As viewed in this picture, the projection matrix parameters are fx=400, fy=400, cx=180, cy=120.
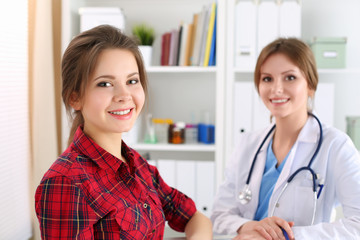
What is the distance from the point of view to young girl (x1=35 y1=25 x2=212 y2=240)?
2.98 ft

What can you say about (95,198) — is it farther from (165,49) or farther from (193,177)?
(165,49)

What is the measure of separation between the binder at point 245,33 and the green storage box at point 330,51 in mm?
→ 369

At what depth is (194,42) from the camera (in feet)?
8.06

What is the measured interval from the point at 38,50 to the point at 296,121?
53.4 inches

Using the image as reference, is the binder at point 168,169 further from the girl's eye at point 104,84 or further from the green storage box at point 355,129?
the girl's eye at point 104,84

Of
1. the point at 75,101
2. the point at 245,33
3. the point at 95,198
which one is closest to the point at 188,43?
the point at 245,33

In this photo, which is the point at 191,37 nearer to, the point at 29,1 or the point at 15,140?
the point at 29,1

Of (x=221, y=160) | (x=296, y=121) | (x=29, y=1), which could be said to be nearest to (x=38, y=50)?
(x=29, y=1)

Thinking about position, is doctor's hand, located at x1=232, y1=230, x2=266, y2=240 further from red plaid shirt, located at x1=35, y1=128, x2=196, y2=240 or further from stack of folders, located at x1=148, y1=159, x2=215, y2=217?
stack of folders, located at x1=148, y1=159, x2=215, y2=217

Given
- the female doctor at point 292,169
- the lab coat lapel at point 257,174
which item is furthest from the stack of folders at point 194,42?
the lab coat lapel at point 257,174

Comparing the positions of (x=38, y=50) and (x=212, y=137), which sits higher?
(x=38, y=50)

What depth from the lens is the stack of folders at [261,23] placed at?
230 cm

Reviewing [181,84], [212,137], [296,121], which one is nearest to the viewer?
[296,121]

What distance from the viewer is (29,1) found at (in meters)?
2.06
